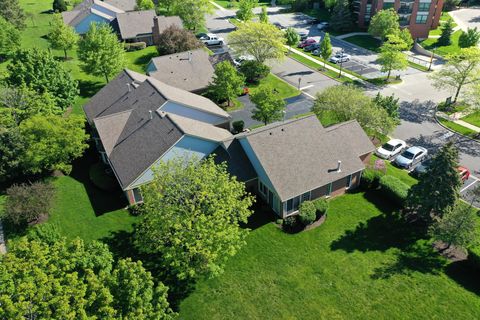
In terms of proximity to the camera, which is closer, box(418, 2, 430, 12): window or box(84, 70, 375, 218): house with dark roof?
box(84, 70, 375, 218): house with dark roof

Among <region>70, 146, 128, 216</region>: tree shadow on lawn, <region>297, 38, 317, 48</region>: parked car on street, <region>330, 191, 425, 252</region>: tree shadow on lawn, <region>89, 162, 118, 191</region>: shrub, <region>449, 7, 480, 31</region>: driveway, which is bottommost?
<region>449, 7, 480, 31</region>: driveway

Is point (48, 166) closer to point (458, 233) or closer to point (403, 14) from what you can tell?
point (458, 233)

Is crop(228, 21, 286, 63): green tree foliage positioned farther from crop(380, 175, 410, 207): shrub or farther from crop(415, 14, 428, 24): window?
crop(415, 14, 428, 24): window

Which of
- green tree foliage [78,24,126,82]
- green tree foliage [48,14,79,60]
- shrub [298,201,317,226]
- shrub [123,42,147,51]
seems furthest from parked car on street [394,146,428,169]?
green tree foliage [48,14,79,60]

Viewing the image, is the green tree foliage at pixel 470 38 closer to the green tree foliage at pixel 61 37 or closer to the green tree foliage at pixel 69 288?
the green tree foliage at pixel 61 37

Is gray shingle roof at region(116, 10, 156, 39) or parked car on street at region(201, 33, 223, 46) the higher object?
gray shingle roof at region(116, 10, 156, 39)

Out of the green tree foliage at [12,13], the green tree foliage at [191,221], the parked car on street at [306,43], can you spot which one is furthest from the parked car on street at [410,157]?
the green tree foliage at [12,13]

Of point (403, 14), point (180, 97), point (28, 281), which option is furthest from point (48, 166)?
point (403, 14)
